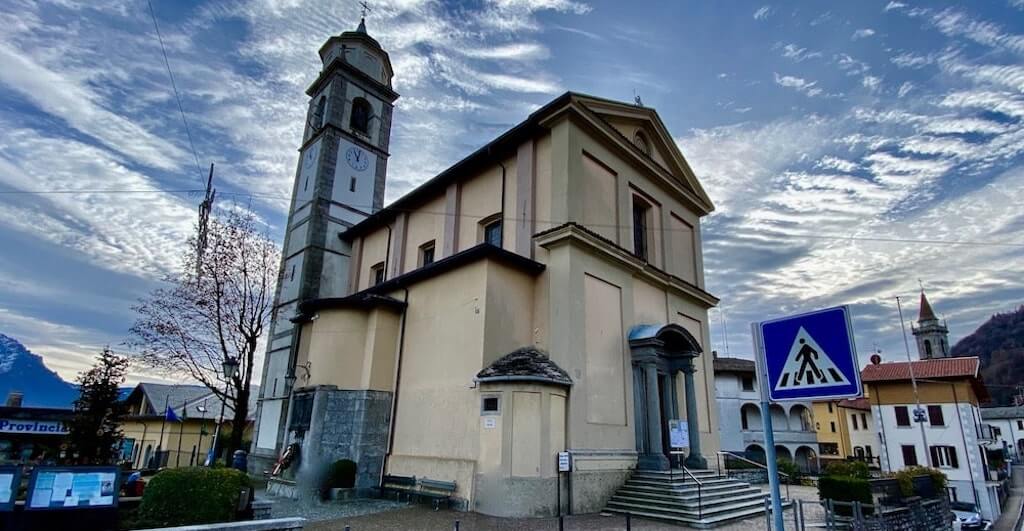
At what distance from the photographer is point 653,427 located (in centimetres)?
1495

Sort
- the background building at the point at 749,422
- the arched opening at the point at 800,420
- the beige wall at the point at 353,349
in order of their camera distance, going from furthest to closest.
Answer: the arched opening at the point at 800,420 → the background building at the point at 749,422 → the beige wall at the point at 353,349

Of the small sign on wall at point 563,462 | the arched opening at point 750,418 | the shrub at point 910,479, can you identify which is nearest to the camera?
the small sign on wall at point 563,462

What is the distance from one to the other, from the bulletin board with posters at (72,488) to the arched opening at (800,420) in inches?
1938

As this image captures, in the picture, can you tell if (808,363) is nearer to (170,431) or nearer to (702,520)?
(702,520)

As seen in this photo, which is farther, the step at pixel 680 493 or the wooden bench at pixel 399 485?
the wooden bench at pixel 399 485

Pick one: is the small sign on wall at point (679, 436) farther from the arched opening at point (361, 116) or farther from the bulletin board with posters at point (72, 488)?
the arched opening at point (361, 116)

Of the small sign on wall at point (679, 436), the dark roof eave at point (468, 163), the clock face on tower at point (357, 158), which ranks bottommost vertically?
the small sign on wall at point (679, 436)

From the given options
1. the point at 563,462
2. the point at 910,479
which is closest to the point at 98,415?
the point at 563,462

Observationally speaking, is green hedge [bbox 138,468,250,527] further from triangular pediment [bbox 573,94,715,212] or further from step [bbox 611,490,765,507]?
triangular pediment [bbox 573,94,715,212]

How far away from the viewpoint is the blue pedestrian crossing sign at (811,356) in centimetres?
298

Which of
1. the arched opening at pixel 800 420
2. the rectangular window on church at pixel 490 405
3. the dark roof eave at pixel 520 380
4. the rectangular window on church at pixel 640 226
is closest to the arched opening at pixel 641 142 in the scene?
the rectangular window on church at pixel 640 226

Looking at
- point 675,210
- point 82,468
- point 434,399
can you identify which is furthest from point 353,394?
point 675,210

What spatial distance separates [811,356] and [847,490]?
38.8 ft

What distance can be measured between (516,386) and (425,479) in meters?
4.10
